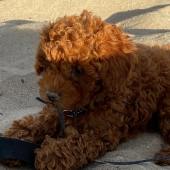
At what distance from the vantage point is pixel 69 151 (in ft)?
11.9

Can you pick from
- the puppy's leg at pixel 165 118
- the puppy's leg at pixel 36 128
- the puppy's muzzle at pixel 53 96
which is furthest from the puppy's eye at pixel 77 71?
the puppy's leg at pixel 165 118

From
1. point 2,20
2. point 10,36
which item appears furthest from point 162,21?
point 2,20

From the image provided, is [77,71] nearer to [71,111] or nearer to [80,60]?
[80,60]

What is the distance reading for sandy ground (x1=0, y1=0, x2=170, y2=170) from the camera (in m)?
4.12

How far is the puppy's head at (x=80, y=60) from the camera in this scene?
11.5 feet

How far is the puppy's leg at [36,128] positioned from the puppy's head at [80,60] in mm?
413

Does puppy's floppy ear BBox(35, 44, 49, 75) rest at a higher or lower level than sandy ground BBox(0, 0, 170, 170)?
higher

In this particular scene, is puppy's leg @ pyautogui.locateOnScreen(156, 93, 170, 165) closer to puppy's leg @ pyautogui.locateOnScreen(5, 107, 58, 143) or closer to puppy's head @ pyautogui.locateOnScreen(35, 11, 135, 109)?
puppy's head @ pyautogui.locateOnScreen(35, 11, 135, 109)

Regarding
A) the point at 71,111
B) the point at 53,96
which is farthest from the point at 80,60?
the point at 71,111

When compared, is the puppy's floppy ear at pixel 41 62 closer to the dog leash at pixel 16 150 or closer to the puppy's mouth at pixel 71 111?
the puppy's mouth at pixel 71 111

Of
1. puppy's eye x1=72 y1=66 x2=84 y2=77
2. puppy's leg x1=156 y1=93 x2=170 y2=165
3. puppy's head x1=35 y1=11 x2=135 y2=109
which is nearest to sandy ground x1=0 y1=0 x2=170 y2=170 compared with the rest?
puppy's leg x1=156 y1=93 x2=170 y2=165

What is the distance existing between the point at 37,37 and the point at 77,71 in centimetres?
433

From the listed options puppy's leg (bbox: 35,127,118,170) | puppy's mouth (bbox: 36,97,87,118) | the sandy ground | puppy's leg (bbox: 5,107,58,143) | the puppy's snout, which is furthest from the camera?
the sandy ground

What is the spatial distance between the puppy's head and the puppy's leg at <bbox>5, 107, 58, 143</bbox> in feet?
1.36
